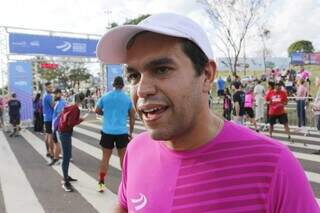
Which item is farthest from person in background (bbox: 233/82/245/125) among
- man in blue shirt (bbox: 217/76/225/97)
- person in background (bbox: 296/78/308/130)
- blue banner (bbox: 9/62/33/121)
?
man in blue shirt (bbox: 217/76/225/97)

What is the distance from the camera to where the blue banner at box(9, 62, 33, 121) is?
19500 millimetres

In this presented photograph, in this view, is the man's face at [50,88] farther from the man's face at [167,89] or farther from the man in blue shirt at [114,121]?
the man's face at [167,89]

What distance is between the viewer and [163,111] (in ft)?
4.96

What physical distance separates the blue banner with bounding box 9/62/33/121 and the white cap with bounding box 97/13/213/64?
18.7 metres

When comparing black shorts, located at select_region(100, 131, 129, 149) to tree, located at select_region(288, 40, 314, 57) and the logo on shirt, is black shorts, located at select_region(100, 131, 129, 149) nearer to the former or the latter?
the logo on shirt

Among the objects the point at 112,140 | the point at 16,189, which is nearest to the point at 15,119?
the point at 16,189

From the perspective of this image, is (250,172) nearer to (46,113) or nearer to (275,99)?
(46,113)

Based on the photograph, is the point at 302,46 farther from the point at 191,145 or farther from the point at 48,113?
the point at 191,145

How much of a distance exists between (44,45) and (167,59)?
19432mm

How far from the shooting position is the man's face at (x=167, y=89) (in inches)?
59.4

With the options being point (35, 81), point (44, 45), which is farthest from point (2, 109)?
point (44, 45)

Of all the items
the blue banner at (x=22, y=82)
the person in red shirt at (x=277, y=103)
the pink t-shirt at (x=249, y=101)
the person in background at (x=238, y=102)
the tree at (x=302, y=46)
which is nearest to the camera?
the person in red shirt at (x=277, y=103)

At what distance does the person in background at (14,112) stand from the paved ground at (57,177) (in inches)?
135

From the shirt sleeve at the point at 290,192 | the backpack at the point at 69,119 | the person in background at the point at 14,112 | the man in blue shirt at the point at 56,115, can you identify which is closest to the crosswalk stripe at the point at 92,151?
the man in blue shirt at the point at 56,115
